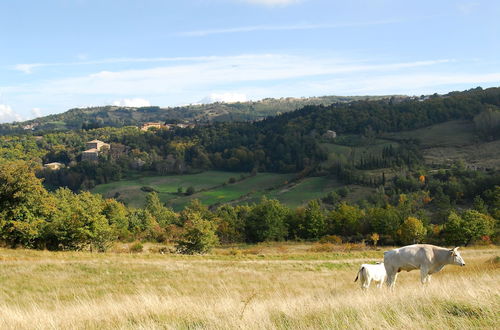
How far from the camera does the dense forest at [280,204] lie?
42.5 meters

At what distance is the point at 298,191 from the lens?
12194 centimetres

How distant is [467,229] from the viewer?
189 feet

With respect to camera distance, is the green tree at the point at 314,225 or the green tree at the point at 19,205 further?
the green tree at the point at 314,225

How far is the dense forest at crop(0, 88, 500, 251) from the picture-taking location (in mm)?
42469

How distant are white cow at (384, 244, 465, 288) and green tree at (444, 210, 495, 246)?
165ft

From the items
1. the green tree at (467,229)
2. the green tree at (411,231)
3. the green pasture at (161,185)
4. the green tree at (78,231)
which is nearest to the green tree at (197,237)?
the green tree at (78,231)

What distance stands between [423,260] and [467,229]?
5087 centimetres

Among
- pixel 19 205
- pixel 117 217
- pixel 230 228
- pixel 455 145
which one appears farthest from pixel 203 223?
pixel 455 145

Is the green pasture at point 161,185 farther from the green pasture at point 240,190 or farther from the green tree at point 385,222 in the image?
the green tree at point 385,222

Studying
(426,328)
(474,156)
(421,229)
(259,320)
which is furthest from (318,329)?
(474,156)

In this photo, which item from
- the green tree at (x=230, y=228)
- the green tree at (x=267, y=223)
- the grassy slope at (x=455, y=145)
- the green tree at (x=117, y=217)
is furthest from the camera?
the grassy slope at (x=455, y=145)

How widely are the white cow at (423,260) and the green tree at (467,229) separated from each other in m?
50.2

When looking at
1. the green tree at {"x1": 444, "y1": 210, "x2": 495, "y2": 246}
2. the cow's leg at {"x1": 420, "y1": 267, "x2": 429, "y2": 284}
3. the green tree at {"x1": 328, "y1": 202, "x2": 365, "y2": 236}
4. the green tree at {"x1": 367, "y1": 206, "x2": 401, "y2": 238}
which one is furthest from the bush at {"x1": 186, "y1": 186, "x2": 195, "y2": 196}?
the cow's leg at {"x1": 420, "y1": 267, "x2": 429, "y2": 284}

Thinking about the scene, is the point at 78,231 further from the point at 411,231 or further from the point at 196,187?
the point at 196,187
